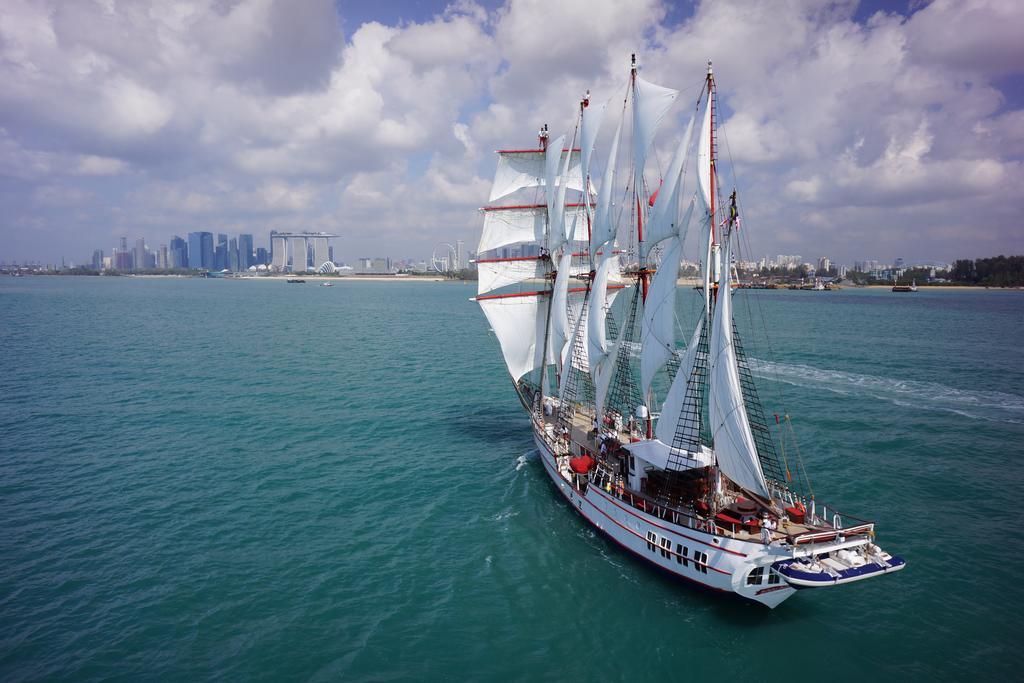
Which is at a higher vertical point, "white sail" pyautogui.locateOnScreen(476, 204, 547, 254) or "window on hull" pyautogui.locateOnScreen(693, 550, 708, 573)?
"white sail" pyautogui.locateOnScreen(476, 204, 547, 254)

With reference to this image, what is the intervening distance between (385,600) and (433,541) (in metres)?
4.81

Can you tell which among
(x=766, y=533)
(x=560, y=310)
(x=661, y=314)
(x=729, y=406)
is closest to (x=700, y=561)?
(x=766, y=533)

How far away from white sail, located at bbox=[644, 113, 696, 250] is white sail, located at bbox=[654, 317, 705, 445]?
4439mm

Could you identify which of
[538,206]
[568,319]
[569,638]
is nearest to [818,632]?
[569,638]

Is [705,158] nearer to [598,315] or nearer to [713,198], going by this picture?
[713,198]

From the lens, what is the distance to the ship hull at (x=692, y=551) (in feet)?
68.6

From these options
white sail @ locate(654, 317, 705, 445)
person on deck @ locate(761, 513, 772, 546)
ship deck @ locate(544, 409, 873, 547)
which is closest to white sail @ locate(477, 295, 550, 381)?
ship deck @ locate(544, 409, 873, 547)

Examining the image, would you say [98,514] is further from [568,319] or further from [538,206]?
[538,206]

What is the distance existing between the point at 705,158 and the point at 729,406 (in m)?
10.5

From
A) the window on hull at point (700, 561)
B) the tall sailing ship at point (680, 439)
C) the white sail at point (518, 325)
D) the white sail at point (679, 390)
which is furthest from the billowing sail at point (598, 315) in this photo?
the window on hull at point (700, 561)

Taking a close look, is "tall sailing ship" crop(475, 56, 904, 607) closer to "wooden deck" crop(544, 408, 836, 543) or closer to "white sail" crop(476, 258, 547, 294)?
"wooden deck" crop(544, 408, 836, 543)

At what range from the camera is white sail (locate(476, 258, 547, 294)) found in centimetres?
4566

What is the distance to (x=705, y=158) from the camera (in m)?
22.4

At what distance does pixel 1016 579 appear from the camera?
23047 mm
